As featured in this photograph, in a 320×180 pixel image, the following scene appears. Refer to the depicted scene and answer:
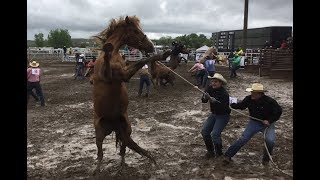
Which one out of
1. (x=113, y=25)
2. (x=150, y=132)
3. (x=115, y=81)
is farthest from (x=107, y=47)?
(x=150, y=132)

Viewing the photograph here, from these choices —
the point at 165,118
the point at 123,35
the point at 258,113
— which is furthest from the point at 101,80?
the point at 165,118

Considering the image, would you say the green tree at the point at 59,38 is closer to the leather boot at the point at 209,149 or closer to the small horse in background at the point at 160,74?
the small horse in background at the point at 160,74

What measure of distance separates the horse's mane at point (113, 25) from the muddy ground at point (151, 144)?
7.31 ft

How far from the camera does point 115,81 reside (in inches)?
221

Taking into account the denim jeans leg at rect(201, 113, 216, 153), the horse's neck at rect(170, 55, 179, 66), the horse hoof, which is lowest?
the horse hoof

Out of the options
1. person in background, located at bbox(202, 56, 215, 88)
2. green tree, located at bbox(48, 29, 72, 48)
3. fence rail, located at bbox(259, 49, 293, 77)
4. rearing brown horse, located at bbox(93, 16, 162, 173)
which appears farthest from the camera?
green tree, located at bbox(48, 29, 72, 48)

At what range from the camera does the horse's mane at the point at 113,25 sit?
616 cm

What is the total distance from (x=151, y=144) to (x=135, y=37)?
279 cm

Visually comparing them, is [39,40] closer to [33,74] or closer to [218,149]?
[33,74]

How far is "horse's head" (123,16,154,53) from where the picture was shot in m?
6.07

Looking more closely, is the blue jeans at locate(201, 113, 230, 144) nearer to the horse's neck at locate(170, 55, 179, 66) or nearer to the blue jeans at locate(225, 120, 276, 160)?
the blue jeans at locate(225, 120, 276, 160)

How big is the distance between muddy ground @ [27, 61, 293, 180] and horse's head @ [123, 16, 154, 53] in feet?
6.75

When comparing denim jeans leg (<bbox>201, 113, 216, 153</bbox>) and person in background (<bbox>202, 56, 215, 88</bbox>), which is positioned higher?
person in background (<bbox>202, 56, 215, 88</bbox>)

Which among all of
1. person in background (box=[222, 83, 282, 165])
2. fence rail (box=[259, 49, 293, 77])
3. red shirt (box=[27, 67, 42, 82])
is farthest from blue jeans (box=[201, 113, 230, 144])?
fence rail (box=[259, 49, 293, 77])
